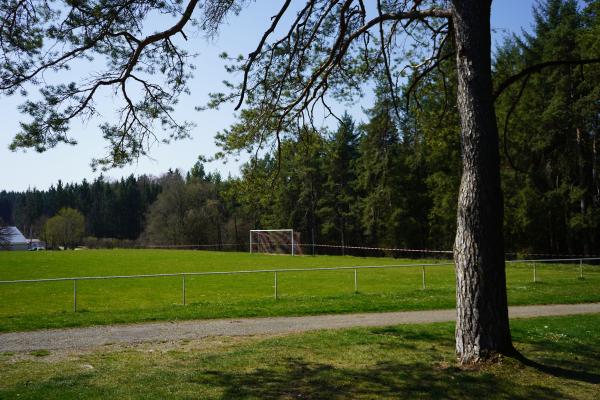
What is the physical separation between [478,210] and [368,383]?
291cm

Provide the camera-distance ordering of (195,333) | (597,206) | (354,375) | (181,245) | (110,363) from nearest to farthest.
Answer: (354,375) → (110,363) → (195,333) → (597,206) → (181,245)

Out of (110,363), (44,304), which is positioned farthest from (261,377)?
(44,304)

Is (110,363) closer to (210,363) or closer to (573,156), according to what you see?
(210,363)

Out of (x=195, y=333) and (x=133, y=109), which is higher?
(x=133, y=109)

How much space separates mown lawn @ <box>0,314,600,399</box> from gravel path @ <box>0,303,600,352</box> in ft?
2.99

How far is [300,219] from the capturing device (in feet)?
245

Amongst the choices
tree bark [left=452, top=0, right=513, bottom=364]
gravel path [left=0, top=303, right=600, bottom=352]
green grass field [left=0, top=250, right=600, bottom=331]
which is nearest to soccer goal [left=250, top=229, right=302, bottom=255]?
green grass field [left=0, top=250, right=600, bottom=331]

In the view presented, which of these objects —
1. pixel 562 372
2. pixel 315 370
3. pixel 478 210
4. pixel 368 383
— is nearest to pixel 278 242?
pixel 315 370

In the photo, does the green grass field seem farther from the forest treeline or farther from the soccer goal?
the soccer goal

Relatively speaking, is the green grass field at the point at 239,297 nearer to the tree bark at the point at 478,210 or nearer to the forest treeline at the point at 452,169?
the forest treeline at the point at 452,169

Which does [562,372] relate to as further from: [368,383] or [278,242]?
[278,242]

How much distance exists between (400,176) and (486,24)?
49.2 m

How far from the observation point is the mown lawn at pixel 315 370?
6.57 meters

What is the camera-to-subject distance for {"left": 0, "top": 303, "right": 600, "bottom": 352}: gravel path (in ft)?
36.2
